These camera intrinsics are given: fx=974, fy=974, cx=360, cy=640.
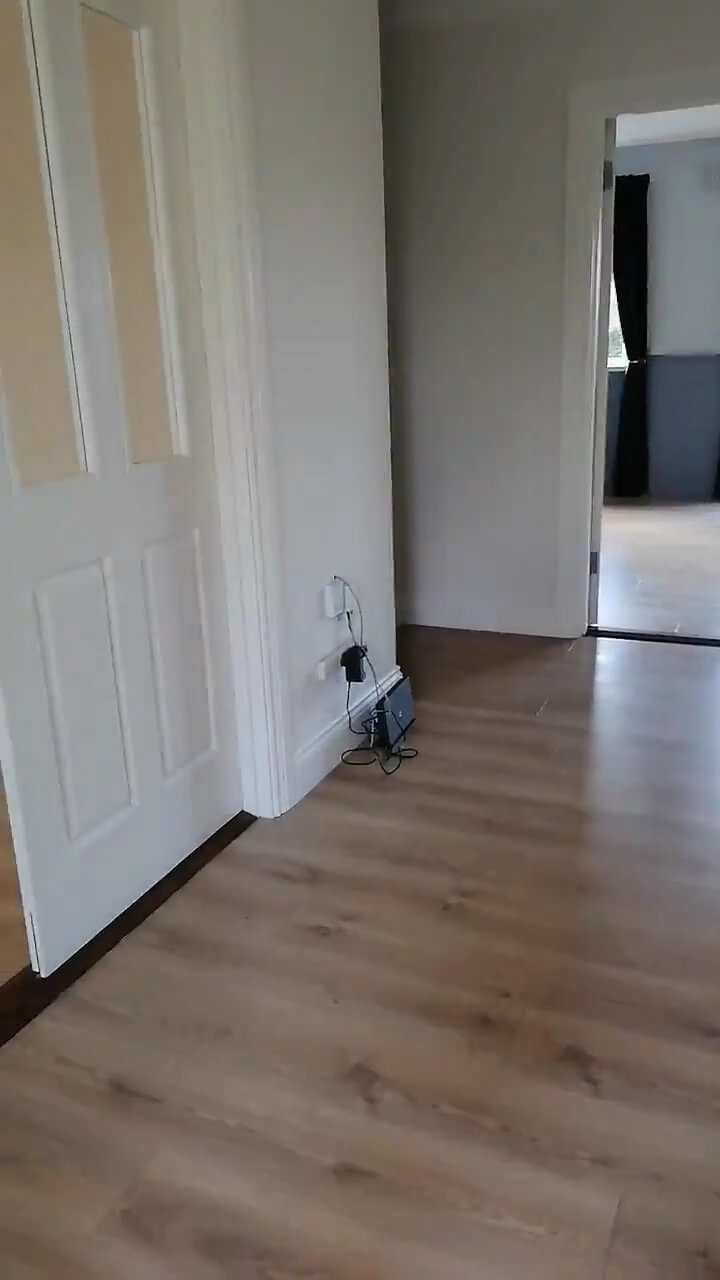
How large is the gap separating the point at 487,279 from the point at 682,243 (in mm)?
4137

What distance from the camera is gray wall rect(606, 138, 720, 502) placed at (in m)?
7.11

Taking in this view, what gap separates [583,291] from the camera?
12.3 feet

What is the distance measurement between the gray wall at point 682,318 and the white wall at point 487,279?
394 centimetres

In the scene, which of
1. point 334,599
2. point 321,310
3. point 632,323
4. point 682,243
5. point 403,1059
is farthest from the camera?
point 632,323

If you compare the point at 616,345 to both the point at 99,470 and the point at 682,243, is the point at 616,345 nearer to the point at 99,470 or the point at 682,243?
the point at 682,243

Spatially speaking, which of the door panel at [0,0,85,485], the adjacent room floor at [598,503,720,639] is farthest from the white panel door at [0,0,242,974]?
the adjacent room floor at [598,503,720,639]

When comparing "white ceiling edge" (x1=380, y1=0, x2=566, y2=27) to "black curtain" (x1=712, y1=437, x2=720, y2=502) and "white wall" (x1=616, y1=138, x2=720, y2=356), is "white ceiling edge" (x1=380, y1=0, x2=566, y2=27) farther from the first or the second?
"black curtain" (x1=712, y1=437, x2=720, y2=502)

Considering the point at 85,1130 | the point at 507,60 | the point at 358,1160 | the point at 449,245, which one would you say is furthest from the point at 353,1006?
the point at 507,60

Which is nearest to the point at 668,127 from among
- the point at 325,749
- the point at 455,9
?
the point at 455,9

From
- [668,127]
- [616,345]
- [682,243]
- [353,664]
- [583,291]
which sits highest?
[668,127]

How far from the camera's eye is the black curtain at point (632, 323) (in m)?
7.25

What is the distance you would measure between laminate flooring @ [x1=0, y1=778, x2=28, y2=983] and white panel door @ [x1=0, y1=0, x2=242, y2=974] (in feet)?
0.32

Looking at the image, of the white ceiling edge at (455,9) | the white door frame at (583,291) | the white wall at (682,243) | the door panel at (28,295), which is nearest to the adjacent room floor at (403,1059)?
the door panel at (28,295)

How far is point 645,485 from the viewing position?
25.6 feet
